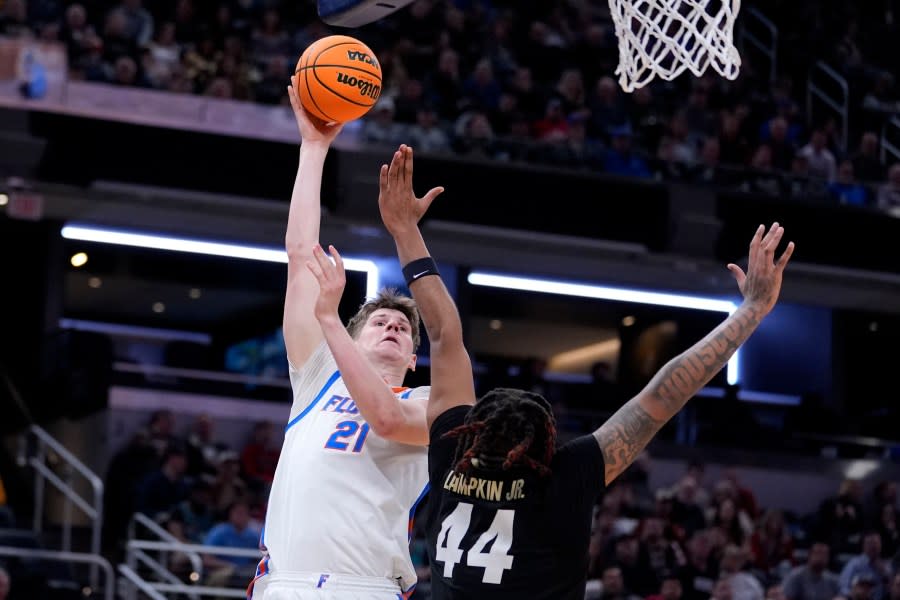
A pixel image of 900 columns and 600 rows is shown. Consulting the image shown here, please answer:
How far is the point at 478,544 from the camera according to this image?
3621 mm

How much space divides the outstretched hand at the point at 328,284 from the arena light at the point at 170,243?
1273 centimetres

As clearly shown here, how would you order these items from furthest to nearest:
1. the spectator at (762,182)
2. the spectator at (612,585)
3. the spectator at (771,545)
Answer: the spectator at (762,182) → the spectator at (771,545) → the spectator at (612,585)

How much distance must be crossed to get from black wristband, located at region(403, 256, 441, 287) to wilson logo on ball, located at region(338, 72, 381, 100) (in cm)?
146

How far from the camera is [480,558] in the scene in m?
3.61

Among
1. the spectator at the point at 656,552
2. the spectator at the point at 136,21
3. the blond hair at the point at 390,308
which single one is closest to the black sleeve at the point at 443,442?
the blond hair at the point at 390,308

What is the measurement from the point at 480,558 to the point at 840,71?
1705 cm

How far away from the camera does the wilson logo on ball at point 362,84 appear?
5285mm

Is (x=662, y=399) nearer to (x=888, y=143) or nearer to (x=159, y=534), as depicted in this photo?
(x=159, y=534)

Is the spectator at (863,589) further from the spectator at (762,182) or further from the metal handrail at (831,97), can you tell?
the metal handrail at (831,97)

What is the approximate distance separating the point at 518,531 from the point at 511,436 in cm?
24

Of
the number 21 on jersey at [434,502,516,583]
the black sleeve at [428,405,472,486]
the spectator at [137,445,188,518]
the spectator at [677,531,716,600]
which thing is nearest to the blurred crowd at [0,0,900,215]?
the spectator at [137,445,188,518]

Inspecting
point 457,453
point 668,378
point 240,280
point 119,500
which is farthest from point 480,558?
point 240,280

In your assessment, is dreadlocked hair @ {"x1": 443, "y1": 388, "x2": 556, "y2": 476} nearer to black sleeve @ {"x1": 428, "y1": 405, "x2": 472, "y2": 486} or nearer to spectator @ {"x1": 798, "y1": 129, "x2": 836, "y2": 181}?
black sleeve @ {"x1": 428, "y1": 405, "x2": 472, "y2": 486}

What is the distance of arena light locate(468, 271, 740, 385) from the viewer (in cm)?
1891
